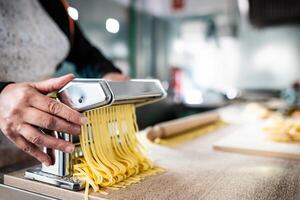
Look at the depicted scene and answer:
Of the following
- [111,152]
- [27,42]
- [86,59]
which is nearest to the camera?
[111,152]

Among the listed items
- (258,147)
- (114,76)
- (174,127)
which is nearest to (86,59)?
(114,76)

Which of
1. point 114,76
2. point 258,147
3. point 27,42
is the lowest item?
point 258,147

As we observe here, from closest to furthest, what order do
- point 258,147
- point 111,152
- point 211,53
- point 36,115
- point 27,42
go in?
point 36,115
point 111,152
point 27,42
point 258,147
point 211,53

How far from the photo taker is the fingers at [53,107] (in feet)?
1.75

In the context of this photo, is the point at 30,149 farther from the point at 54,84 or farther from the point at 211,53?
the point at 211,53

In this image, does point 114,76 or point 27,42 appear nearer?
point 27,42

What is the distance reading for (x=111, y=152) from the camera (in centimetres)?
67

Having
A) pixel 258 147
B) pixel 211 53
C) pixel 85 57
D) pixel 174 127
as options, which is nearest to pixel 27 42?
pixel 85 57

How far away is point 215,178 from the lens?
67 cm

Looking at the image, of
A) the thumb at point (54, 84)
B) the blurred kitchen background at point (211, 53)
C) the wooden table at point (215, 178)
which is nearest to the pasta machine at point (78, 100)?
the thumb at point (54, 84)

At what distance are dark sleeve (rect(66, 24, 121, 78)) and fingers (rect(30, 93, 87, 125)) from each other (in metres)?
0.46

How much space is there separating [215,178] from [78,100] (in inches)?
13.5

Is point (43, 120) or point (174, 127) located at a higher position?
point (43, 120)

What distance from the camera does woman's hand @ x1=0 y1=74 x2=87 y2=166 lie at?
21.0 inches
